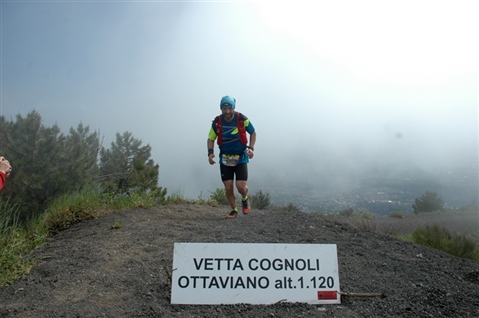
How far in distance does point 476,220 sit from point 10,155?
38.7 feet

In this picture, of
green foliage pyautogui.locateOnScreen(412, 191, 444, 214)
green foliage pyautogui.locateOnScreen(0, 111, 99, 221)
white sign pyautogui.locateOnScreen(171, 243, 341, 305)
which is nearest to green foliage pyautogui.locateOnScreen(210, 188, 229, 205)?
green foliage pyautogui.locateOnScreen(0, 111, 99, 221)

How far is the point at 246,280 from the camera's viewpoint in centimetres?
327

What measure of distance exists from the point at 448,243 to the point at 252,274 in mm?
3902

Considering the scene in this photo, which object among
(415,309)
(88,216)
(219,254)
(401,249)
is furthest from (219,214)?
(415,309)

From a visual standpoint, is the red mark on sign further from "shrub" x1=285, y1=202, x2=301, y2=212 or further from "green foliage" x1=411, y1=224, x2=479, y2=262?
"shrub" x1=285, y1=202, x2=301, y2=212

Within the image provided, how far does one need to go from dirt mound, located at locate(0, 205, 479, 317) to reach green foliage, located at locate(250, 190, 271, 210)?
4.77m

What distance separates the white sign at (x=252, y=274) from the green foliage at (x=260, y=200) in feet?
24.6

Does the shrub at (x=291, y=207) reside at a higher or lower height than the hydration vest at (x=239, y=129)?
lower

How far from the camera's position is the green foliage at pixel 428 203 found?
17.2m

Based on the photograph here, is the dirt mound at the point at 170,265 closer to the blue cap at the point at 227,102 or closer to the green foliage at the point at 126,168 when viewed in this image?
the blue cap at the point at 227,102

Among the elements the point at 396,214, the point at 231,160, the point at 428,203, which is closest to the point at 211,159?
the point at 231,160

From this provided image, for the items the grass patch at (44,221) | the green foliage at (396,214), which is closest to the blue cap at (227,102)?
the grass patch at (44,221)

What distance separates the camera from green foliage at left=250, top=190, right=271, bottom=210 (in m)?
10.9

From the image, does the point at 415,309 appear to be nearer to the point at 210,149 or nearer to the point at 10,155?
the point at 210,149
